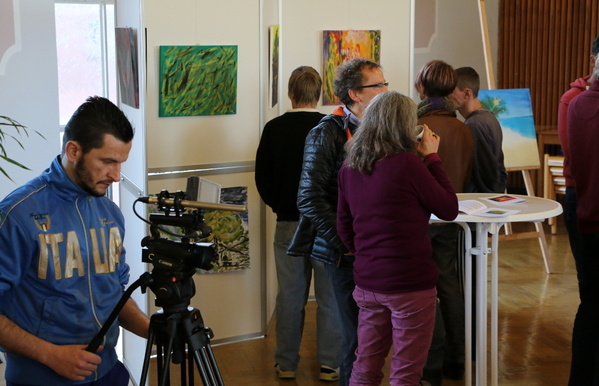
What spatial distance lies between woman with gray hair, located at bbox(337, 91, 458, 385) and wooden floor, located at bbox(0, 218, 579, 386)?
1.07 meters

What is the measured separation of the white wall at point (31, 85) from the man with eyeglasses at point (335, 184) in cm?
247

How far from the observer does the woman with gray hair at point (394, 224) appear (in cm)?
241

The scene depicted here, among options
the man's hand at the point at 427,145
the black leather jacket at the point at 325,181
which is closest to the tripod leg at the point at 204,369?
the black leather jacket at the point at 325,181

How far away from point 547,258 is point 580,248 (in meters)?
2.85

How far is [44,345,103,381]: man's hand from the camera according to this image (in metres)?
1.59

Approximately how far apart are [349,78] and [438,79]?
701 millimetres

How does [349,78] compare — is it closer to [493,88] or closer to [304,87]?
[304,87]

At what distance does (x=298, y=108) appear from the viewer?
364cm

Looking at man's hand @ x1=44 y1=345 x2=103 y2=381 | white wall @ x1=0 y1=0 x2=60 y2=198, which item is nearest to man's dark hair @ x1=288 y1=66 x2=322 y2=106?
white wall @ x1=0 y1=0 x2=60 y2=198

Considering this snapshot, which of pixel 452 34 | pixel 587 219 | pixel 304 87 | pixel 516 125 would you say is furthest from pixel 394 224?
pixel 452 34

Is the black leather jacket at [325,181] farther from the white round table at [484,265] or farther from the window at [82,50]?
the window at [82,50]

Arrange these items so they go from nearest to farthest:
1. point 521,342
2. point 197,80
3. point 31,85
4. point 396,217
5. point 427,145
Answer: point 396,217 < point 427,145 < point 197,80 < point 521,342 < point 31,85

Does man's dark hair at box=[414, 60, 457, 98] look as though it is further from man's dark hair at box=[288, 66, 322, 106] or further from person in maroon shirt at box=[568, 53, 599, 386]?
person in maroon shirt at box=[568, 53, 599, 386]

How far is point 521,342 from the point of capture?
161 inches
